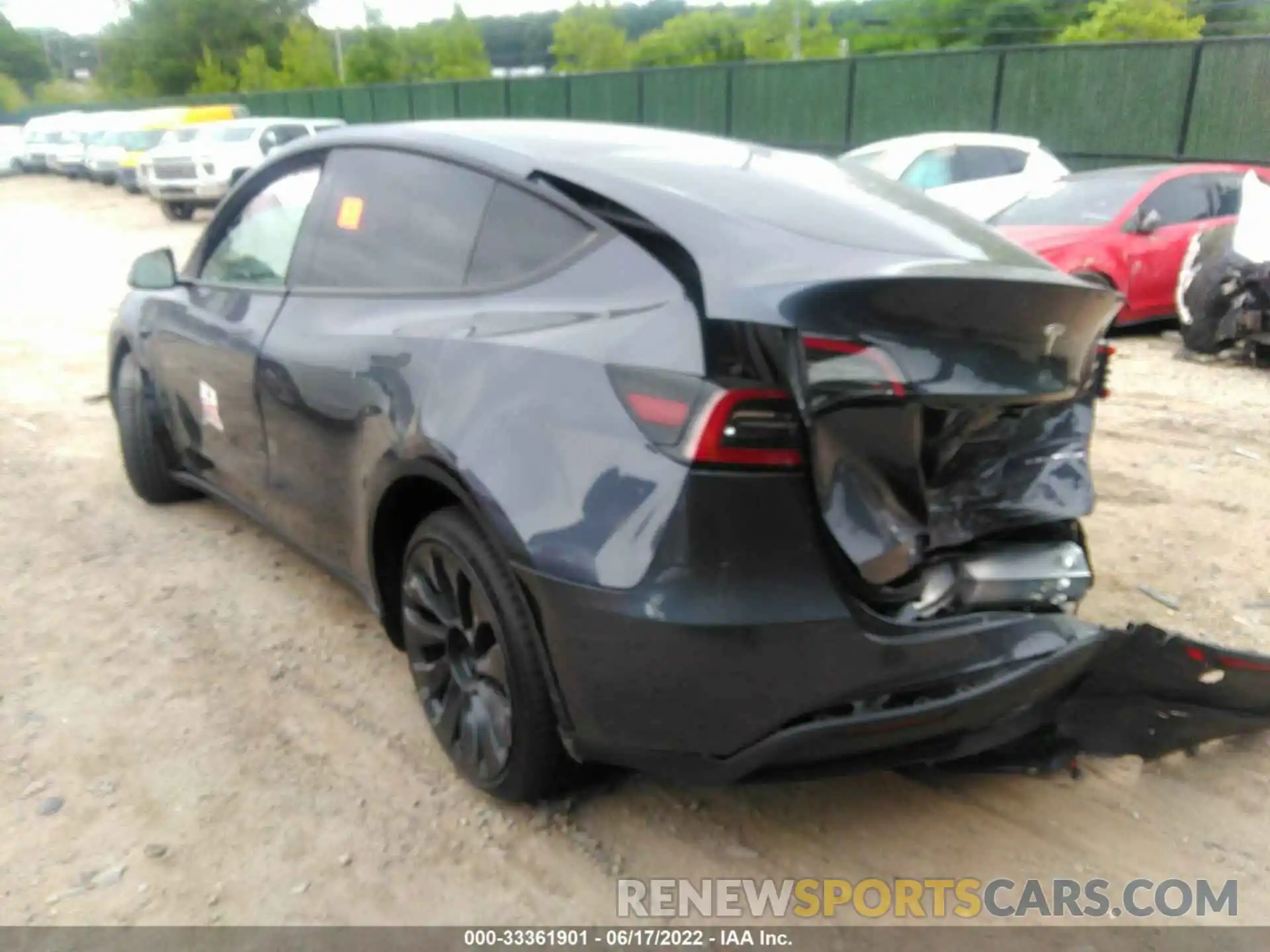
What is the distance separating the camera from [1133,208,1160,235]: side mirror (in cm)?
922

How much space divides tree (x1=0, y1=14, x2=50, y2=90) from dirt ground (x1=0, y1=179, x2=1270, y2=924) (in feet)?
332

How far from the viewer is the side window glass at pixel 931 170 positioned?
11.9 metres

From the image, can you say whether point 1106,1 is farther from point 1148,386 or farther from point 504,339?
point 504,339

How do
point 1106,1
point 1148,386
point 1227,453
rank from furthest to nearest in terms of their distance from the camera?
point 1106,1
point 1148,386
point 1227,453

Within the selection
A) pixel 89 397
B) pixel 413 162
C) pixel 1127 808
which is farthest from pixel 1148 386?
pixel 89 397

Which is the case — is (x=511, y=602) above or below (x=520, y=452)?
below

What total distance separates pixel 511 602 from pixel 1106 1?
4017 centimetres

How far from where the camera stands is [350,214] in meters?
3.59

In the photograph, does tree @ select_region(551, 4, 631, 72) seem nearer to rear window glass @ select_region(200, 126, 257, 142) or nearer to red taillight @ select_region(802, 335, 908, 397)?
rear window glass @ select_region(200, 126, 257, 142)

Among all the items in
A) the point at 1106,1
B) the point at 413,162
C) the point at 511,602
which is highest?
the point at 1106,1

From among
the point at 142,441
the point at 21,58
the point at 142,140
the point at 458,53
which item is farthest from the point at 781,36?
the point at 21,58

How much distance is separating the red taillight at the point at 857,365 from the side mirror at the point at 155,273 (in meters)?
3.18

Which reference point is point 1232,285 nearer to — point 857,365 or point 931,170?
point 931,170

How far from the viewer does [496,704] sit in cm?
286
